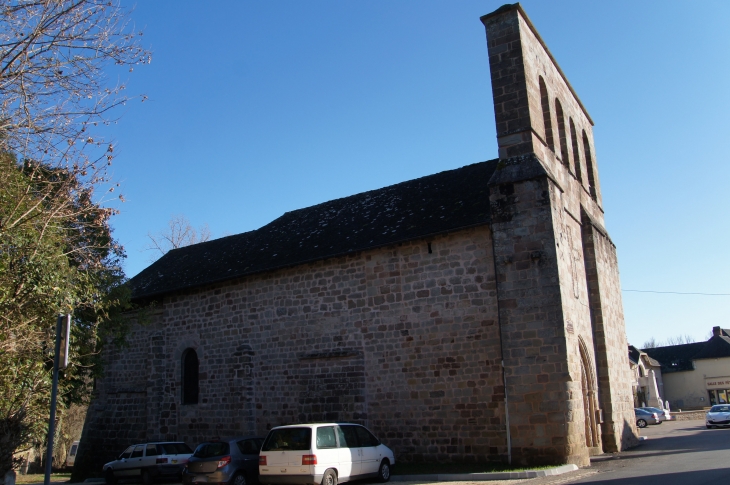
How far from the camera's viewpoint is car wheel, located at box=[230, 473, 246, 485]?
13.4 metres

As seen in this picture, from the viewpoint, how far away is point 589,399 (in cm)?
1558

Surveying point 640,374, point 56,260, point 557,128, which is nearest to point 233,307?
point 56,260

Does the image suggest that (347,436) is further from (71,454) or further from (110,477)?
(71,454)

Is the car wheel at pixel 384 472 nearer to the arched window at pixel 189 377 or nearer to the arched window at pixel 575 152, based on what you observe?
the arched window at pixel 189 377

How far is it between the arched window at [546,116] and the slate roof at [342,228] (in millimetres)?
2118

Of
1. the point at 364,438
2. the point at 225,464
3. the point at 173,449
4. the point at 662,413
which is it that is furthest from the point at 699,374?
the point at 225,464

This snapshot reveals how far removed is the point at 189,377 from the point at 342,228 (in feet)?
23.7

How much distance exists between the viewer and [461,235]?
15.6m

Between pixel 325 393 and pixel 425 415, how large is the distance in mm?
3110

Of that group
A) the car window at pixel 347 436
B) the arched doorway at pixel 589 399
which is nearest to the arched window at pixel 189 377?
the car window at pixel 347 436

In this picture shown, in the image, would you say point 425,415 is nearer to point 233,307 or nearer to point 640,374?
point 233,307

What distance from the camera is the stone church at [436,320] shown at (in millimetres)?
14031

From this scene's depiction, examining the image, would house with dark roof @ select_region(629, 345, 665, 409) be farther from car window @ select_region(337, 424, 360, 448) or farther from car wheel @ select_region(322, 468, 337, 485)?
car wheel @ select_region(322, 468, 337, 485)

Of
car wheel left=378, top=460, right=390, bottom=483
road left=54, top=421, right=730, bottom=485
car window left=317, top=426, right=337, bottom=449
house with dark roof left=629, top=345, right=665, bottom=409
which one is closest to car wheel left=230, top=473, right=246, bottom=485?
car window left=317, top=426, right=337, bottom=449
